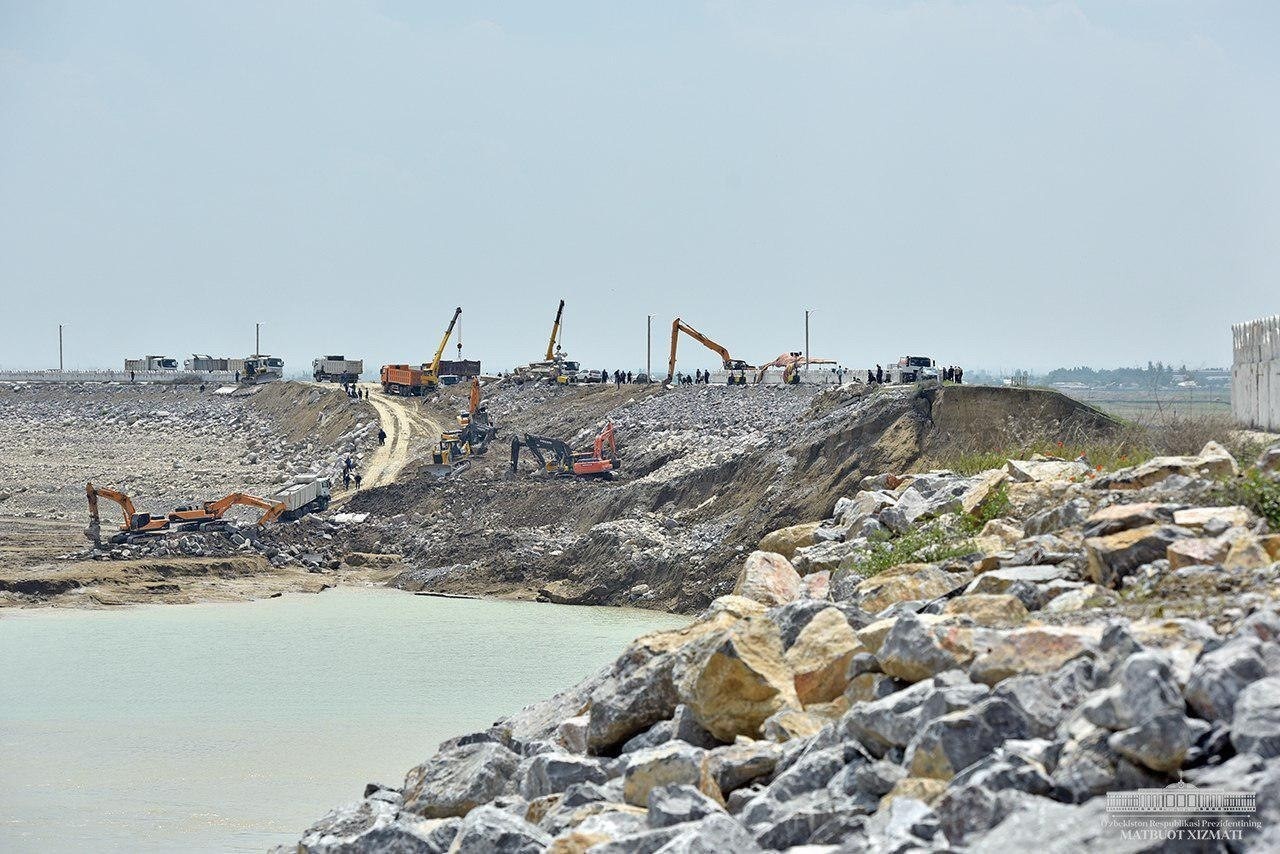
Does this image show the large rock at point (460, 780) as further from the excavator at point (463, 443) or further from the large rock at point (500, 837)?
the excavator at point (463, 443)

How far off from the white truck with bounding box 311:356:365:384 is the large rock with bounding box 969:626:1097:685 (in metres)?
69.3

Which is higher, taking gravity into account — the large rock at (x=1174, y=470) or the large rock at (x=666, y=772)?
the large rock at (x=1174, y=470)

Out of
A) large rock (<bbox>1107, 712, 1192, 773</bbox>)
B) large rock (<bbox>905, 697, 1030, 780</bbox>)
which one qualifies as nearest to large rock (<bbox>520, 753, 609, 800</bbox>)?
large rock (<bbox>905, 697, 1030, 780</bbox>)

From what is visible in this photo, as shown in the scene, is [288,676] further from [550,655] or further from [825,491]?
[825,491]

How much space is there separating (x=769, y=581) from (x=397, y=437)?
4392cm

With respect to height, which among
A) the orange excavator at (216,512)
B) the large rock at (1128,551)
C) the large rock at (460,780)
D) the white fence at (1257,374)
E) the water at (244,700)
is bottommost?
the water at (244,700)

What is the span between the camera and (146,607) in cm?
3231

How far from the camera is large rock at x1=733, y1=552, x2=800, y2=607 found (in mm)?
11219

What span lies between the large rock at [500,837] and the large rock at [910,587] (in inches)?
111

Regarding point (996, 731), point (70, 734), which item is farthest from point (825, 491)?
point (996, 731)

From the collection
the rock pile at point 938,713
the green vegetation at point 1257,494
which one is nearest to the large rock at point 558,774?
the rock pile at point 938,713

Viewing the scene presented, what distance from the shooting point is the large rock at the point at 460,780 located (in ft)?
28.7

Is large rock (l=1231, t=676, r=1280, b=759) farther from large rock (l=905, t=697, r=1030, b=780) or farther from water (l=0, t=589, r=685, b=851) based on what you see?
water (l=0, t=589, r=685, b=851)

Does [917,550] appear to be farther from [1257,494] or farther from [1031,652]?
[1031,652]
